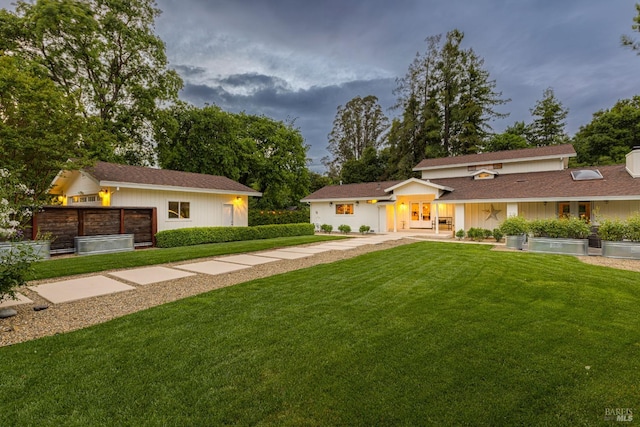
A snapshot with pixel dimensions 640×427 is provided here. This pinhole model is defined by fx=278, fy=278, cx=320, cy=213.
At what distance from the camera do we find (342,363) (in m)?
2.73

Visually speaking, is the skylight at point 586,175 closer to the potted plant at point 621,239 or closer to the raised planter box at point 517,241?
the potted plant at point 621,239

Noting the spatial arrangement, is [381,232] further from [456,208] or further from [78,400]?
[78,400]

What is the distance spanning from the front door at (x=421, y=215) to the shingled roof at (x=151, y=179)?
1149 cm

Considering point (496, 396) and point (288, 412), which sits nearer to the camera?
point (288, 412)

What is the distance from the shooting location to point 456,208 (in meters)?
16.5

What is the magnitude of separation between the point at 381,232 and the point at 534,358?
17.1 m

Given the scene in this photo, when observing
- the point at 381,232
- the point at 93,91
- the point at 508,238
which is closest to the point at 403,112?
the point at 381,232

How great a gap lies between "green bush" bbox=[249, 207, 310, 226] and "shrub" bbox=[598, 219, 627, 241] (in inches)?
712

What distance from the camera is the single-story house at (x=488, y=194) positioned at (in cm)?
1348

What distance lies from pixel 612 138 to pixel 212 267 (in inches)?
1400

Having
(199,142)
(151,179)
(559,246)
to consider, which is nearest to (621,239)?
(559,246)

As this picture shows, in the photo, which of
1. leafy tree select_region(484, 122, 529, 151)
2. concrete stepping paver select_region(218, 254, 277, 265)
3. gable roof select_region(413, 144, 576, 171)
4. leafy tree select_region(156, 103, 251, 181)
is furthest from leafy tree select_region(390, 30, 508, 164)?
concrete stepping paver select_region(218, 254, 277, 265)

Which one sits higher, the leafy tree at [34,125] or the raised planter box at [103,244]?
the leafy tree at [34,125]

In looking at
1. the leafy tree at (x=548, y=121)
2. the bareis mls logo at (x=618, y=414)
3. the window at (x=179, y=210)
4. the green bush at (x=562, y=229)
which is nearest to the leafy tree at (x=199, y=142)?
the window at (x=179, y=210)
